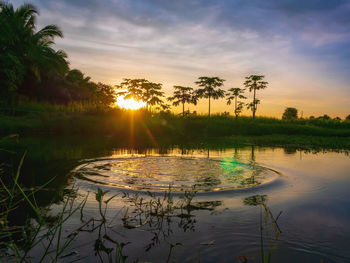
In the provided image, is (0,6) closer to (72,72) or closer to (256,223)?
(72,72)

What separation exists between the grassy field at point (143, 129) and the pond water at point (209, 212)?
816cm

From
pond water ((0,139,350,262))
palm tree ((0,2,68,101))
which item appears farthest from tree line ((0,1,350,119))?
pond water ((0,139,350,262))

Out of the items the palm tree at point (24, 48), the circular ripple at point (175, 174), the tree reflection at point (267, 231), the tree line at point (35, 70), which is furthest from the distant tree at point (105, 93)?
the tree reflection at point (267, 231)

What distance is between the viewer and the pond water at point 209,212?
10.4ft

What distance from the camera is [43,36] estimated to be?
82.1 feet

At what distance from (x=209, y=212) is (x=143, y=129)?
16481 mm

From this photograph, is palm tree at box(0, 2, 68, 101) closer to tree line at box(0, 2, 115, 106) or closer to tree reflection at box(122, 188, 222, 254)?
tree line at box(0, 2, 115, 106)

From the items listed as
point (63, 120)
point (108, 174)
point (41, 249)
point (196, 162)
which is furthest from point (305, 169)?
point (63, 120)

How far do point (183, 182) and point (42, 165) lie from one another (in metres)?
4.52

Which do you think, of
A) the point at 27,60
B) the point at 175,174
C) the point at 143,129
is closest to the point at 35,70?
the point at 27,60

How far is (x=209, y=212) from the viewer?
175 inches

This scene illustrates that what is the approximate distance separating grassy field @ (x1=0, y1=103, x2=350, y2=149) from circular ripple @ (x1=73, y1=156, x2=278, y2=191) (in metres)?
6.53

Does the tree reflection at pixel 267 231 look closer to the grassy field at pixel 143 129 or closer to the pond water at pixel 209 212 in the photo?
the pond water at pixel 209 212

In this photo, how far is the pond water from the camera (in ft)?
10.4
